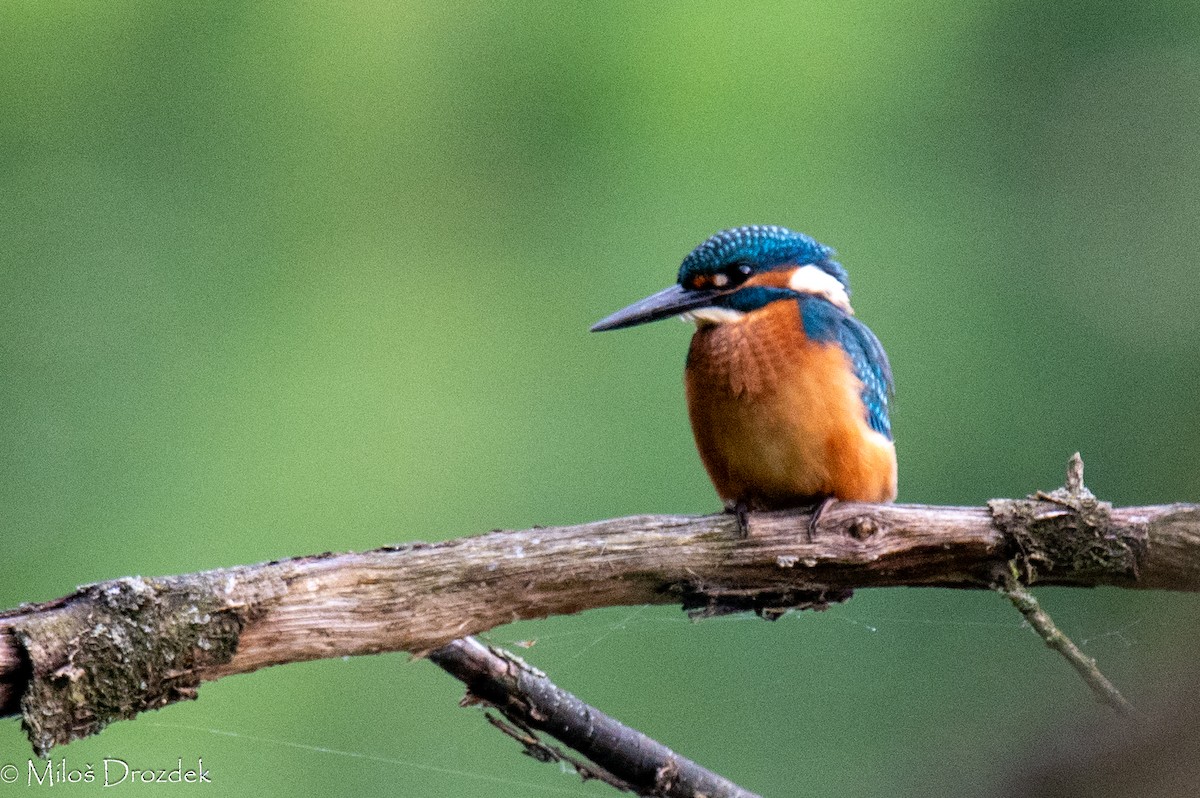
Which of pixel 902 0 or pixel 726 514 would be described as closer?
pixel 726 514

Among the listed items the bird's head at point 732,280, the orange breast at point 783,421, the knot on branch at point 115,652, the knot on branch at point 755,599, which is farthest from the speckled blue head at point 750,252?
the knot on branch at point 115,652

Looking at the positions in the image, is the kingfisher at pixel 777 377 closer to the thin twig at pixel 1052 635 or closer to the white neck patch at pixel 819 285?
the white neck patch at pixel 819 285

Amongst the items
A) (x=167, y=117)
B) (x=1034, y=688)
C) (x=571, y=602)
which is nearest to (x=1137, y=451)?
(x=1034, y=688)

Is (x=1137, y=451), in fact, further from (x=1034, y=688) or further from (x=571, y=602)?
(x=571, y=602)

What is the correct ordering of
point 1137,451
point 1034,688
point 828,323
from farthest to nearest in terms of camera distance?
point 1137,451 → point 828,323 → point 1034,688

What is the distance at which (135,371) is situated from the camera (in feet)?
13.1

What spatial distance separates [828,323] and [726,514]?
0.47 metres

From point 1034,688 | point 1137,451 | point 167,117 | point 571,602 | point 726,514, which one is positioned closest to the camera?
point 571,602

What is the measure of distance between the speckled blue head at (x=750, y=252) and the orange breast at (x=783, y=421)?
0.12 meters

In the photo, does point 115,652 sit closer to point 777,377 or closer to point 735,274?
point 777,377

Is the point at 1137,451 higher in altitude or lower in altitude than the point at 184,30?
lower

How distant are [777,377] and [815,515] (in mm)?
282

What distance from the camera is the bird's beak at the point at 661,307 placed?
2152 mm

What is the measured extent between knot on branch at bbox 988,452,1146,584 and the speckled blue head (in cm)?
68
